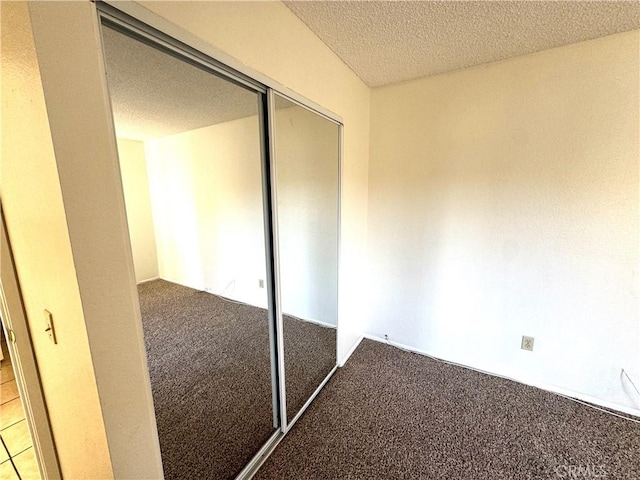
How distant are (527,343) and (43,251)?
9.40 feet

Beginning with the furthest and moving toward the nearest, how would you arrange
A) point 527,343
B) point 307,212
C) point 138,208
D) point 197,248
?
point 527,343
point 307,212
point 197,248
point 138,208

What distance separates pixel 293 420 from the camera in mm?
1753

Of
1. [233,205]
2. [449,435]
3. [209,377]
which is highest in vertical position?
[233,205]

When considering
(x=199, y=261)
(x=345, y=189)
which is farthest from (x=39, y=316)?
(x=345, y=189)

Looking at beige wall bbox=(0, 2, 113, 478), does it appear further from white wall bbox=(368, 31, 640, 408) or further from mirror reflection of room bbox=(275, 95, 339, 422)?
white wall bbox=(368, 31, 640, 408)

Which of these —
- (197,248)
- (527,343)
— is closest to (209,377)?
(197,248)

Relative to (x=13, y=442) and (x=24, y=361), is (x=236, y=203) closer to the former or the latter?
(x=24, y=361)

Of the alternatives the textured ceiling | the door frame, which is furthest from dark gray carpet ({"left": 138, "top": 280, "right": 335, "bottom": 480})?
the textured ceiling

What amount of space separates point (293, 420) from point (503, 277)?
187 cm

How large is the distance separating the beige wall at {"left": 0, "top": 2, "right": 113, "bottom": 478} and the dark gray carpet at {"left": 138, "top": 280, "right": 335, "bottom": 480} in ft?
0.77

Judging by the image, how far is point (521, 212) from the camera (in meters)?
1.98

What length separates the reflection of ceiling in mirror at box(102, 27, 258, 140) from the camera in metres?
0.85

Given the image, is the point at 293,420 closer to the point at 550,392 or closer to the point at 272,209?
the point at 272,209

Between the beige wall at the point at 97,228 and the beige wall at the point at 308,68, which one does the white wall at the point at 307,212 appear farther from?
the beige wall at the point at 97,228
